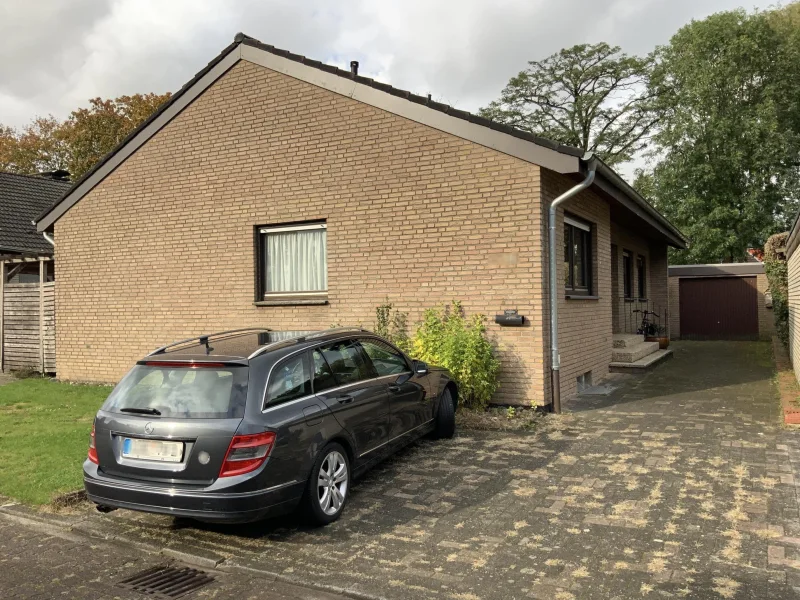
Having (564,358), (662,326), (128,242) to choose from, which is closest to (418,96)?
(564,358)

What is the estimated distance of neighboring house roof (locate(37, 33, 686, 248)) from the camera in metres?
8.35

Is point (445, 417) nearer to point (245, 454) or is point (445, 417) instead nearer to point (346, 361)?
point (346, 361)

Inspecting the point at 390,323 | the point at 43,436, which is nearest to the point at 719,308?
the point at 390,323

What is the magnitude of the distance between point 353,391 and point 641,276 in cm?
1576

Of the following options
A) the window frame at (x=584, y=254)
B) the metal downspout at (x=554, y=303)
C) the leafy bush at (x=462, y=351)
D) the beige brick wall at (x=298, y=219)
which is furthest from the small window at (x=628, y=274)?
the leafy bush at (x=462, y=351)

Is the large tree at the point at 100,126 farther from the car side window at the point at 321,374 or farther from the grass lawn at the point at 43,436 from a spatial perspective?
the car side window at the point at 321,374

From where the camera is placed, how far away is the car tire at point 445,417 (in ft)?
23.6

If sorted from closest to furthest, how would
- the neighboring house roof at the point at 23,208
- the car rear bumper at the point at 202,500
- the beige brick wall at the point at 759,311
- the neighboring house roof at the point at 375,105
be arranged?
the car rear bumper at the point at 202,500, the neighboring house roof at the point at 375,105, the neighboring house roof at the point at 23,208, the beige brick wall at the point at 759,311

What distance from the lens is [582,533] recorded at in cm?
446

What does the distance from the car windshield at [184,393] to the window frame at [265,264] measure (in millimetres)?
5478

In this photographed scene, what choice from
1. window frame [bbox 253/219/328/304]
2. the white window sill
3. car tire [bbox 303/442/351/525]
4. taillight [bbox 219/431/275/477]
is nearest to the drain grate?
taillight [bbox 219/431/275/477]

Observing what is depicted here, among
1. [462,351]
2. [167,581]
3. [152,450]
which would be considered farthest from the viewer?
[462,351]

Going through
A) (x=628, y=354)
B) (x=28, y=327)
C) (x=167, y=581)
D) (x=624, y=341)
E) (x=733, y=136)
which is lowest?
(x=167, y=581)

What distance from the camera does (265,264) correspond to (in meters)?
10.8
